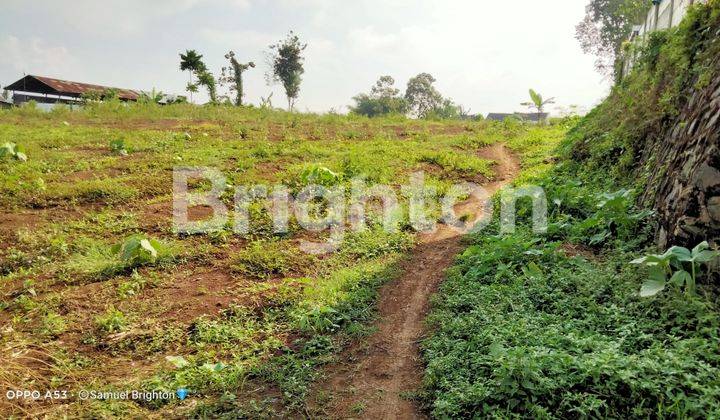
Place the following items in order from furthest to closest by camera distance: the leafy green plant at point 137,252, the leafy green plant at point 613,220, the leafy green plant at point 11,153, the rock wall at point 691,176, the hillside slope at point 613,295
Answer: the leafy green plant at point 11,153
the leafy green plant at point 137,252
the leafy green plant at point 613,220
the rock wall at point 691,176
the hillside slope at point 613,295

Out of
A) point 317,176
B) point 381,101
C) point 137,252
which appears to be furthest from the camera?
point 381,101

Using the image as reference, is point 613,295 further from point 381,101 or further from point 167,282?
point 381,101

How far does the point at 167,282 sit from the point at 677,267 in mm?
5802

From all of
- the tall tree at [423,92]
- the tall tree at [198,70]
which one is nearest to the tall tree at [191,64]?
the tall tree at [198,70]

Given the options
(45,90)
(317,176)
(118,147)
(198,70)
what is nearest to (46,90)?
(45,90)

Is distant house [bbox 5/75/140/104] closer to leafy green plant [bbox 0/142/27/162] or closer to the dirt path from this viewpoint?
leafy green plant [bbox 0/142/27/162]

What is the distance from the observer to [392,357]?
439cm

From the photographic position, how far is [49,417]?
138 inches

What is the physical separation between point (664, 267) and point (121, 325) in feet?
18.3

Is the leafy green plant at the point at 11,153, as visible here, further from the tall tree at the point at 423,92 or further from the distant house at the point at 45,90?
the tall tree at the point at 423,92

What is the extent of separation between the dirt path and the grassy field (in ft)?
0.76

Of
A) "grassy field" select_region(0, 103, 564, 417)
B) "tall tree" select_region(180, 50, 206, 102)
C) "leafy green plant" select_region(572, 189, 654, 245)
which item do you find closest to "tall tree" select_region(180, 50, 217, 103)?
"tall tree" select_region(180, 50, 206, 102)

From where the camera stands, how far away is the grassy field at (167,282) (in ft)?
13.3

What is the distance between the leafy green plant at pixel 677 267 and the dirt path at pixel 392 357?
2.23m
